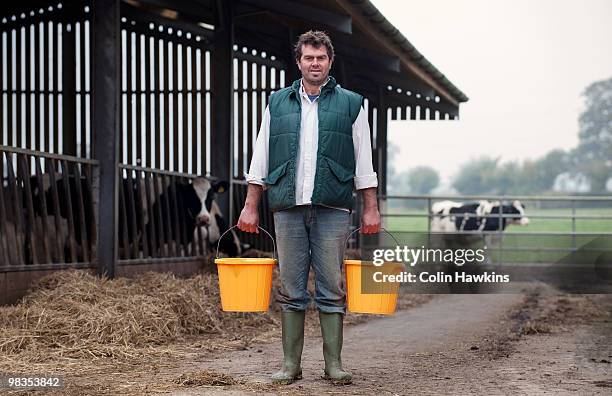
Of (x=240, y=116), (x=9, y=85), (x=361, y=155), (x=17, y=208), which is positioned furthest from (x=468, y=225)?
(x=361, y=155)

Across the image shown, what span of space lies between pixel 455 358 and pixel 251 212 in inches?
75.2

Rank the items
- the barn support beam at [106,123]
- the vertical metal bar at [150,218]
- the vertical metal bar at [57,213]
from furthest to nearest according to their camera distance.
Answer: the vertical metal bar at [150,218] < the barn support beam at [106,123] < the vertical metal bar at [57,213]

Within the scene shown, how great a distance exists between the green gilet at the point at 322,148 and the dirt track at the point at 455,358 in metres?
0.94

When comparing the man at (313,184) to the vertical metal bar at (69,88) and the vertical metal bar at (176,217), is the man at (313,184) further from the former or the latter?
the vertical metal bar at (69,88)

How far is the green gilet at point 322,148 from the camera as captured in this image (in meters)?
5.10

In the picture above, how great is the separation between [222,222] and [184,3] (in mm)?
2618

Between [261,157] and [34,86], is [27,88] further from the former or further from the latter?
[261,157]

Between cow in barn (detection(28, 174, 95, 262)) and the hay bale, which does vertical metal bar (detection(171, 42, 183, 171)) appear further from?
the hay bale

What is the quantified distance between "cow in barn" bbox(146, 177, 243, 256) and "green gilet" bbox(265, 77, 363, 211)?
19.1 feet

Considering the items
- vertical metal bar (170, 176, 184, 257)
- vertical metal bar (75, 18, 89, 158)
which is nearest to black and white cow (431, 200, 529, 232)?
vertical metal bar (75, 18, 89, 158)

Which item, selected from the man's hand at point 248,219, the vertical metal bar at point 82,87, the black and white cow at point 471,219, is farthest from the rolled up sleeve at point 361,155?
the black and white cow at point 471,219

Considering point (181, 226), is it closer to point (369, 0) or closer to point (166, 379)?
point (369, 0)

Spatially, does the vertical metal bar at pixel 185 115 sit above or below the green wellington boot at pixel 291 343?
above

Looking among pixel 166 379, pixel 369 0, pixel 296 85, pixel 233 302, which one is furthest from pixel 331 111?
pixel 369 0
